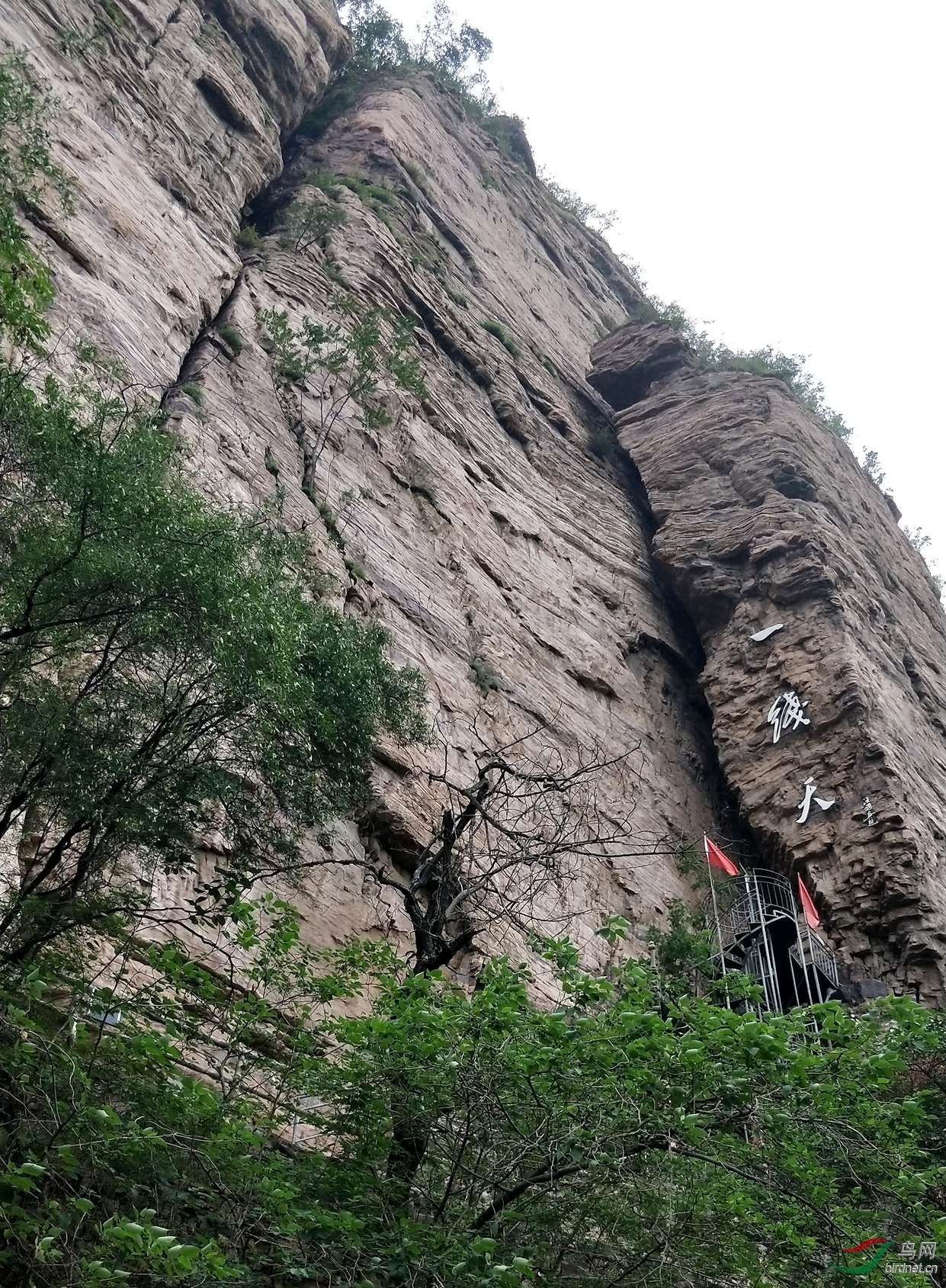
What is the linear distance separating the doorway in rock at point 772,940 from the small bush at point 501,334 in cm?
1368

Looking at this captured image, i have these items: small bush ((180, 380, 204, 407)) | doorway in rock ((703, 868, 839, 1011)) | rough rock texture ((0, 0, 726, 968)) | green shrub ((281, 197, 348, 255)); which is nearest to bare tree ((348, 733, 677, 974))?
rough rock texture ((0, 0, 726, 968))

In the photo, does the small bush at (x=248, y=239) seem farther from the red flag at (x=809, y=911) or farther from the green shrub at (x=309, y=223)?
the red flag at (x=809, y=911)

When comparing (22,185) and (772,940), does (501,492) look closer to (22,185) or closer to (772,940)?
(772,940)

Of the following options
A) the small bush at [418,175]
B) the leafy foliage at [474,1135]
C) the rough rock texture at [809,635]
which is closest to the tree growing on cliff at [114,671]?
the leafy foliage at [474,1135]

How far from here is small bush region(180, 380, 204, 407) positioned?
13.8 metres

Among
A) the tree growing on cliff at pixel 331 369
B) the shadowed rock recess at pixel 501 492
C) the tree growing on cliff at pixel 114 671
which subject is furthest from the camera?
the tree growing on cliff at pixel 331 369

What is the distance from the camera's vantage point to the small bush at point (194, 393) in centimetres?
1377

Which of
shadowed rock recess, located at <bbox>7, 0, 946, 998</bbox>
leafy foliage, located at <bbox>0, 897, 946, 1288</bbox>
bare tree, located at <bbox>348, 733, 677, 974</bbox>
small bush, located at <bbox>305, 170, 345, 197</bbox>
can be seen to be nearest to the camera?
leafy foliage, located at <bbox>0, 897, 946, 1288</bbox>

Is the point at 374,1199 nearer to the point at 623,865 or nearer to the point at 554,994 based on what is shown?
the point at 554,994

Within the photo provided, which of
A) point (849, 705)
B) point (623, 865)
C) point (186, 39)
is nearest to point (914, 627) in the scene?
point (849, 705)

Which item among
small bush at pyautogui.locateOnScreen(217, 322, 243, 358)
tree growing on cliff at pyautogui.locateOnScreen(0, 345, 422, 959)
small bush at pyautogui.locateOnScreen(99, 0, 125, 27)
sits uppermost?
small bush at pyautogui.locateOnScreen(99, 0, 125, 27)

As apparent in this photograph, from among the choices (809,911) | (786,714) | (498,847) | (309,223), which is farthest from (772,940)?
(309,223)

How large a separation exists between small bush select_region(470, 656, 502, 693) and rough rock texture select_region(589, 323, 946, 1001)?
686cm

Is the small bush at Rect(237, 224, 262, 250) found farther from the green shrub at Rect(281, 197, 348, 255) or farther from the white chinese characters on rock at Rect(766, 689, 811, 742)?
the white chinese characters on rock at Rect(766, 689, 811, 742)
